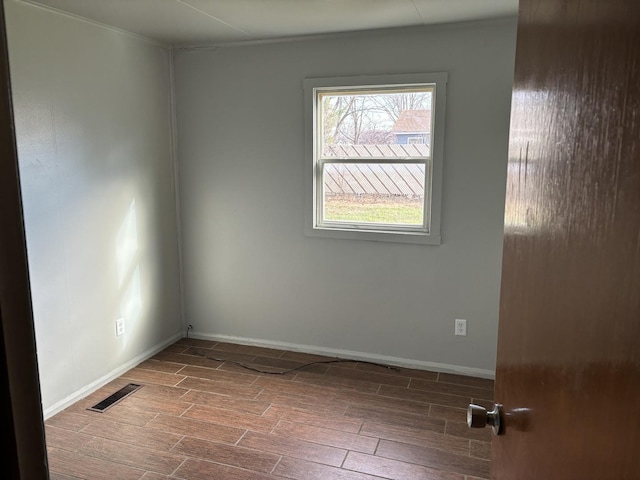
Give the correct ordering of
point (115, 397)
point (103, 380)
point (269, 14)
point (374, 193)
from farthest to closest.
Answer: point (374, 193) < point (103, 380) < point (115, 397) < point (269, 14)

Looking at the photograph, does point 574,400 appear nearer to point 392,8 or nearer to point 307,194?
point 392,8

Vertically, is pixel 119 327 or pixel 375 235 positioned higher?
pixel 375 235

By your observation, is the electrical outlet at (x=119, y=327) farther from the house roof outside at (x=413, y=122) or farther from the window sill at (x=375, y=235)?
the house roof outside at (x=413, y=122)

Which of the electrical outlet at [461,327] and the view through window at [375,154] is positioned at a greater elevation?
the view through window at [375,154]

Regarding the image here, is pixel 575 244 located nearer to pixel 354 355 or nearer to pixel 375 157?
pixel 375 157

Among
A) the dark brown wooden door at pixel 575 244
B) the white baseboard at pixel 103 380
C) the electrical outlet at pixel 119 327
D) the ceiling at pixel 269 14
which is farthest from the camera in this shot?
the electrical outlet at pixel 119 327

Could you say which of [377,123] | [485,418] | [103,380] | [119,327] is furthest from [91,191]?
[485,418]

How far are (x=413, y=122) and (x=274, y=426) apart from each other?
222 cm

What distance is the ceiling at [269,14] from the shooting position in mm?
2666

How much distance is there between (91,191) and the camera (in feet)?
10.2

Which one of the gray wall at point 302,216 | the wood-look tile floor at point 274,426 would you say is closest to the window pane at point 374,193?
the gray wall at point 302,216

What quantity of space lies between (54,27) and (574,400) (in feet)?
10.5

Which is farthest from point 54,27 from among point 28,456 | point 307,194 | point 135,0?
point 28,456

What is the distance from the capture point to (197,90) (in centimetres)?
372
